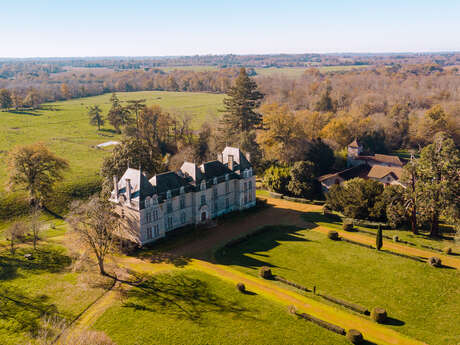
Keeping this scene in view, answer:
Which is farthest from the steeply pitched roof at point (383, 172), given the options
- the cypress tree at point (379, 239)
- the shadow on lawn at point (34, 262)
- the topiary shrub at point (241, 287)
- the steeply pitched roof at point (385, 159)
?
the shadow on lawn at point (34, 262)

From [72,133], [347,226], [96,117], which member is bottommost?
[347,226]

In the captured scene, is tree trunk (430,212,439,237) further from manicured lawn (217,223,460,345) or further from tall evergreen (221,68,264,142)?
tall evergreen (221,68,264,142)

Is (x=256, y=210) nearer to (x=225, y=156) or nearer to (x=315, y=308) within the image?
(x=225, y=156)

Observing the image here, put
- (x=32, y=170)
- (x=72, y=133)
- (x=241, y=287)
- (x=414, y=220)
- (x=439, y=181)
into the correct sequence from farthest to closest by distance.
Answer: (x=72, y=133)
(x=32, y=170)
(x=414, y=220)
(x=439, y=181)
(x=241, y=287)

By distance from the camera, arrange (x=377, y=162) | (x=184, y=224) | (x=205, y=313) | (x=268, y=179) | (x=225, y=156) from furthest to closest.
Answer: (x=377, y=162) < (x=268, y=179) < (x=225, y=156) < (x=184, y=224) < (x=205, y=313)

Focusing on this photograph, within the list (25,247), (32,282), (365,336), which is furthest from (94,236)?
(365,336)

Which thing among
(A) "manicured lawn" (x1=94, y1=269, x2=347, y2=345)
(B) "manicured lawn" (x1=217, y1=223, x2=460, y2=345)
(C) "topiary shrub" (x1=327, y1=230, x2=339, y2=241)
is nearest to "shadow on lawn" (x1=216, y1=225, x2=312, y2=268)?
(B) "manicured lawn" (x1=217, y1=223, x2=460, y2=345)

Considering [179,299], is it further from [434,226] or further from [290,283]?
[434,226]

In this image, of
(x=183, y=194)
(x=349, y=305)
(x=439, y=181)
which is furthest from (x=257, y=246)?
(x=439, y=181)
